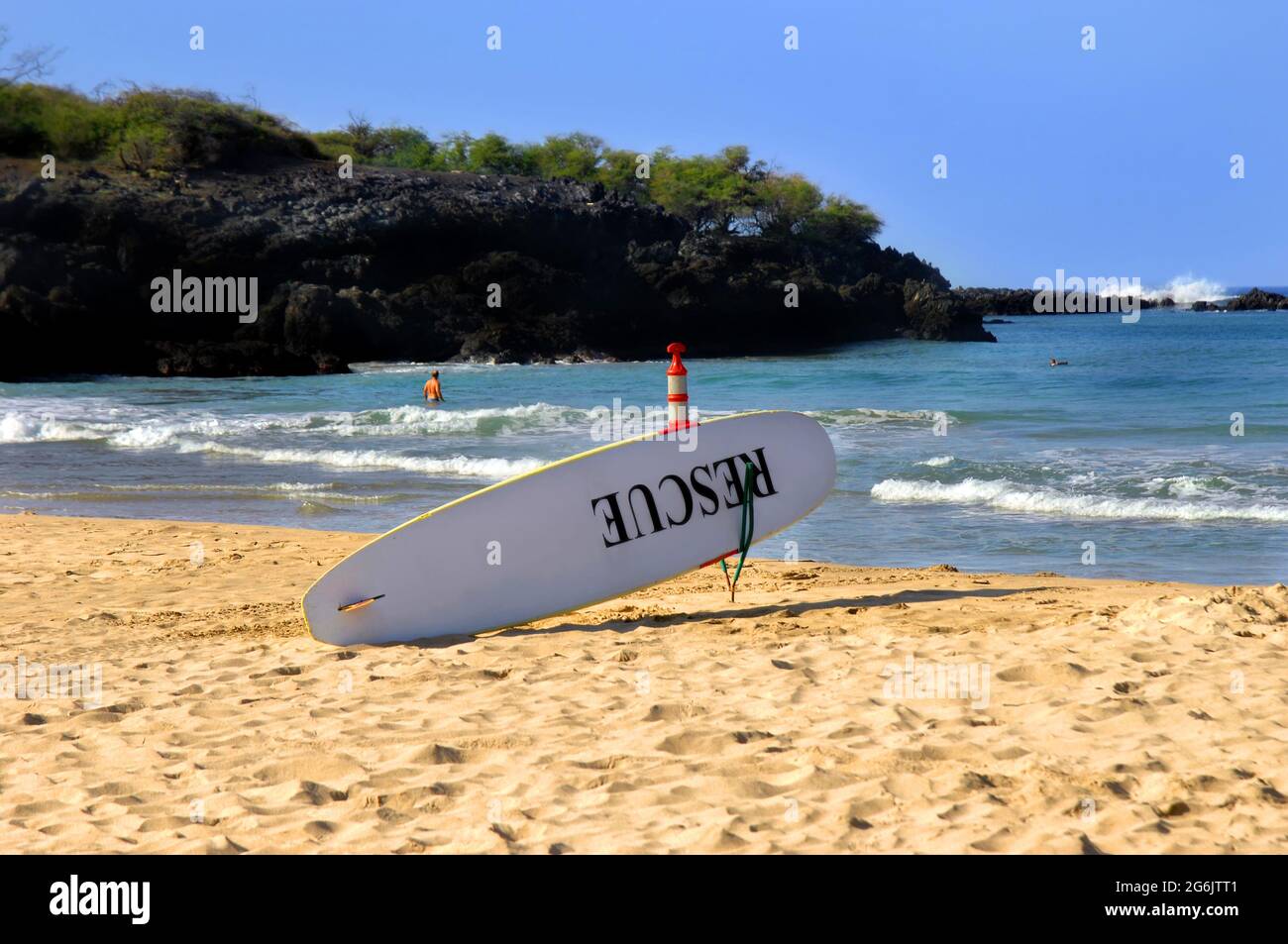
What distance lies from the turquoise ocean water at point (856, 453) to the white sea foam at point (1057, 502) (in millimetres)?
27

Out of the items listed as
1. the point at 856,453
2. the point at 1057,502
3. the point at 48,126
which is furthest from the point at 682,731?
the point at 48,126

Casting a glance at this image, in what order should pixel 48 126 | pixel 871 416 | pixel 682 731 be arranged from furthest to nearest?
pixel 48 126 < pixel 871 416 < pixel 682 731

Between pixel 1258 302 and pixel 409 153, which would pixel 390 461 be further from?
pixel 1258 302

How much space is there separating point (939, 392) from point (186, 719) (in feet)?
68.2

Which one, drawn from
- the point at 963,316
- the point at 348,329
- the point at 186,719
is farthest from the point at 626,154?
the point at 186,719

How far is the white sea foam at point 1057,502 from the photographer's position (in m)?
8.80

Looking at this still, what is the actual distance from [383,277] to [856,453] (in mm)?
28164

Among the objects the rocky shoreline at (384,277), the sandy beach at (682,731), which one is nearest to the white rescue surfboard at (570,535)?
the sandy beach at (682,731)

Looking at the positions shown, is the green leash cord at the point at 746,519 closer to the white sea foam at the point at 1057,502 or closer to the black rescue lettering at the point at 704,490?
the black rescue lettering at the point at 704,490

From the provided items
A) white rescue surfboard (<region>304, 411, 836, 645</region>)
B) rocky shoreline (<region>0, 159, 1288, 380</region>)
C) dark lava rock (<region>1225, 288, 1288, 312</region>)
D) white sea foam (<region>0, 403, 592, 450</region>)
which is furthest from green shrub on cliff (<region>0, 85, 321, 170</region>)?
dark lava rock (<region>1225, 288, 1288, 312</region>)

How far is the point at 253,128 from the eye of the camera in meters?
41.5

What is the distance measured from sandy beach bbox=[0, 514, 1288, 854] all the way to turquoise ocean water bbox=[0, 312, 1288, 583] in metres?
2.56

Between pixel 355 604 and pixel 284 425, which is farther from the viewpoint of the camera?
pixel 284 425

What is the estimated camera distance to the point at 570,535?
5.35m
